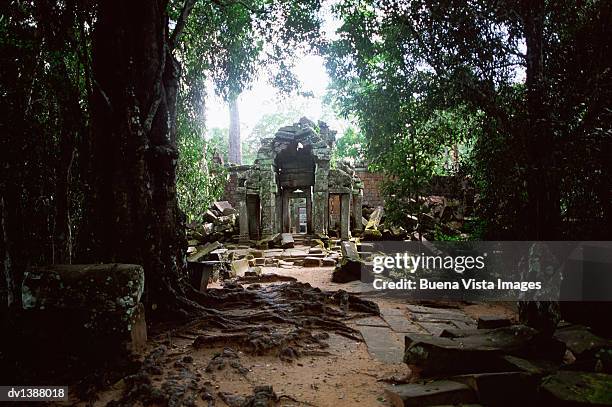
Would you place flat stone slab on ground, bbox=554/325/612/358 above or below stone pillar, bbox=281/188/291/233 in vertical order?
below

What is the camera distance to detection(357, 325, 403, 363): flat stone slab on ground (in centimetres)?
412

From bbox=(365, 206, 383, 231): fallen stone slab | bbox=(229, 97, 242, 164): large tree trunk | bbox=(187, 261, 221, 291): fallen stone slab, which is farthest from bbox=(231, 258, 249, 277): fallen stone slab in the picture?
bbox=(229, 97, 242, 164): large tree trunk

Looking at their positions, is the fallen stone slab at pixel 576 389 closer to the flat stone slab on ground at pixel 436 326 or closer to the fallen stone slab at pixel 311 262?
the flat stone slab on ground at pixel 436 326

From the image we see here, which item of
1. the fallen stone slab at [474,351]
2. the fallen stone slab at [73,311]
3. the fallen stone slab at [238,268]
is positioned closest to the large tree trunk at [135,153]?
the fallen stone slab at [73,311]

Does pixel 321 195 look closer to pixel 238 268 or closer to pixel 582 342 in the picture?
pixel 238 268

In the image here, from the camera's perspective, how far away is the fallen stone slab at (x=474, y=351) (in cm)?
305

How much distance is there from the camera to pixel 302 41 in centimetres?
917

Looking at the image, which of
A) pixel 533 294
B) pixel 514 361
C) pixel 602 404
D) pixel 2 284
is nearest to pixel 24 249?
pixel 2 284

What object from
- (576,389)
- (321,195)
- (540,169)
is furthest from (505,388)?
(321,195)

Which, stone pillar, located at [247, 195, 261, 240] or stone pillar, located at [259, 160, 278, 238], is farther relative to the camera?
stone pillar, located at [247, 195, 261, 240]

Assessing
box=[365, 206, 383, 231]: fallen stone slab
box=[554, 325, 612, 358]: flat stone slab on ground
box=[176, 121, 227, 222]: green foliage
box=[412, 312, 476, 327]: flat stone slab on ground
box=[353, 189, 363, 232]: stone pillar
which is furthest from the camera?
box=[353, 189, 363, 232]: stone pillar

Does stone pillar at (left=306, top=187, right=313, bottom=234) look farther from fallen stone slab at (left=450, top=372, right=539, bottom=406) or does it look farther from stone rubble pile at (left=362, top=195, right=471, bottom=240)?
fallen stone slab at (left=450, top=372, right=539, bottom=406)

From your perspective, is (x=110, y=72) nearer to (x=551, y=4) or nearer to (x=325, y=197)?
(x=551, y=4)

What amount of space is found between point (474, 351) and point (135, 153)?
4.43 metres
